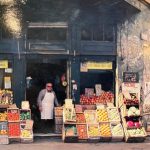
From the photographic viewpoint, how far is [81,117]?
16.4 metres

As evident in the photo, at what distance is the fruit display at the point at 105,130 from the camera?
53.0ft

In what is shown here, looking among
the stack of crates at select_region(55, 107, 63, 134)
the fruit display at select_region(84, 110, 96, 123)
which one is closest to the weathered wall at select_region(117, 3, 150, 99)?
the fruit display at select_region(84, 110, 96, 123)

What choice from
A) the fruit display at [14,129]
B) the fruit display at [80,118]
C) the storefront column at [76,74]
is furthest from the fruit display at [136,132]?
the fruit display at [14,129]

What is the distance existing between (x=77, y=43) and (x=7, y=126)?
11.7ft

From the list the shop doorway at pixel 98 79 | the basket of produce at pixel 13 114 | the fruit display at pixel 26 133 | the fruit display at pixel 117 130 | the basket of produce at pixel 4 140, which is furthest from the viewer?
the shop doorway at pixel 98 79

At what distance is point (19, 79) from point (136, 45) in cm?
404

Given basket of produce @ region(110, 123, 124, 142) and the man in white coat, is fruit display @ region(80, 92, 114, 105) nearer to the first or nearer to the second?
the man in white coat

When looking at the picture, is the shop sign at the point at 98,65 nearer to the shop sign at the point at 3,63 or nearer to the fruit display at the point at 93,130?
the fruit display at the point at 93,130

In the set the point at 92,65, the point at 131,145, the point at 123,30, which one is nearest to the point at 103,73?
the point at 92,65

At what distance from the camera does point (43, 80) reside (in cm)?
1734

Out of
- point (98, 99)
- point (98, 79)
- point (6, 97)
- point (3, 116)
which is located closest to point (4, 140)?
point (3, 116)

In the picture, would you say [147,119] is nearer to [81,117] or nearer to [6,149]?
[81,117]

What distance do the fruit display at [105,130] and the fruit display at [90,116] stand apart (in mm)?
322

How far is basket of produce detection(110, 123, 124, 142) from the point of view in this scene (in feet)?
53.1
